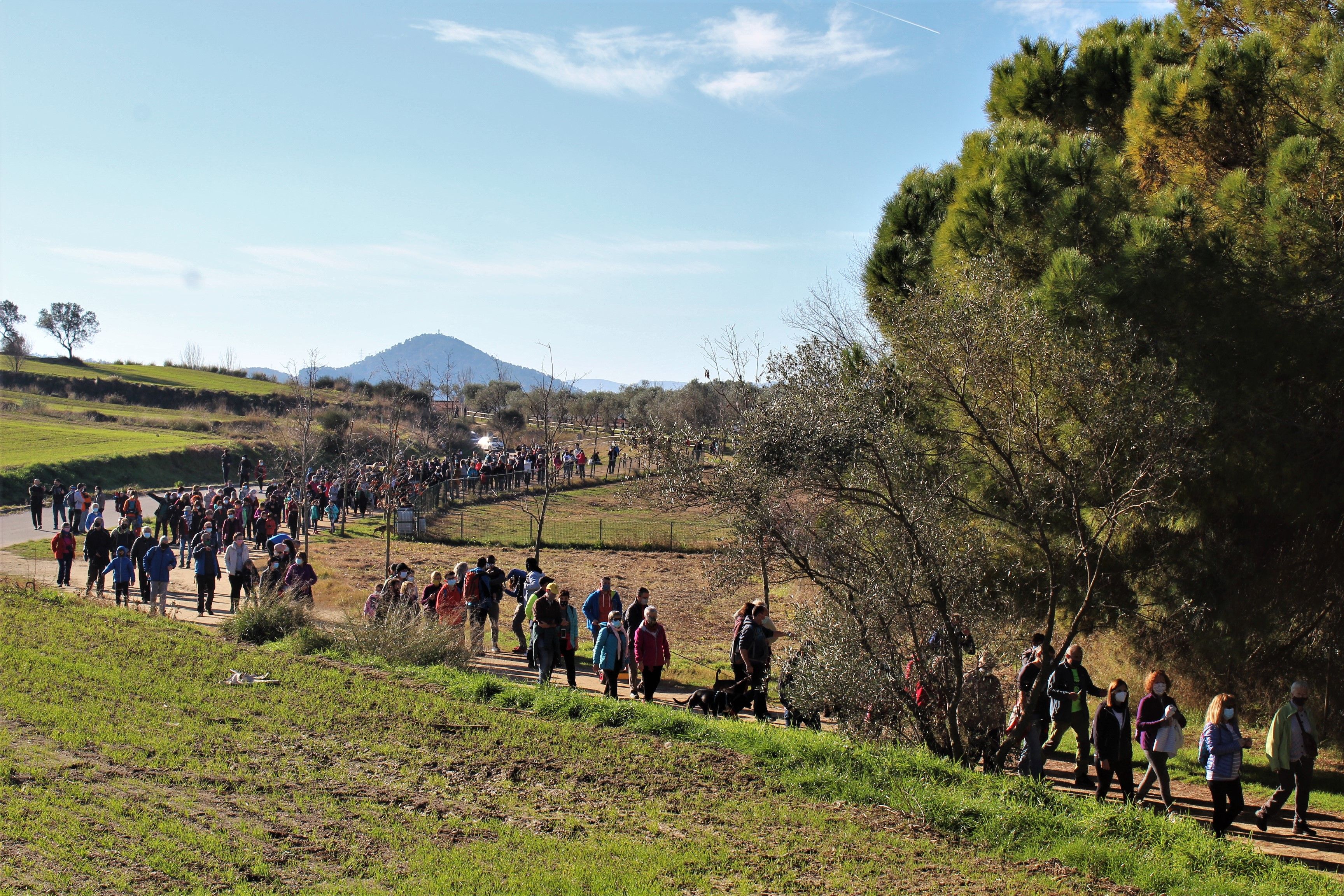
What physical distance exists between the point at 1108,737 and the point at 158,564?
1491cm

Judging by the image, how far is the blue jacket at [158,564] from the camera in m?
16.2

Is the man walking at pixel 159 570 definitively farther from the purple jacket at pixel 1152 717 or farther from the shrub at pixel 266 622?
the purple jacket at pixel 1152 717

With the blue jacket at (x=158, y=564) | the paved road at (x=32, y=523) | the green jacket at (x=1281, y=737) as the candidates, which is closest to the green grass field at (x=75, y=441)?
the paved road at (x=32, y=523)

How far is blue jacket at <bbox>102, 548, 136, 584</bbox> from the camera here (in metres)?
16.6

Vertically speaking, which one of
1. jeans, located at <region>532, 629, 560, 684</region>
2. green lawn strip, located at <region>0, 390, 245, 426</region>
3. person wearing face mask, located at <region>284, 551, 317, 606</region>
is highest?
green lawn strip, located at <region>0, 390, 245, 426</region>

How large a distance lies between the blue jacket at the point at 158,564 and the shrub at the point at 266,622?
8.07 feet

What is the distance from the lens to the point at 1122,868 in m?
6.99

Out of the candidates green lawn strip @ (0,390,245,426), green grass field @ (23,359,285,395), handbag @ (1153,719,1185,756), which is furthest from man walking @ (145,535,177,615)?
green grass field @ (23,359,285,395)

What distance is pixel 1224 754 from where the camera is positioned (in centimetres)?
833

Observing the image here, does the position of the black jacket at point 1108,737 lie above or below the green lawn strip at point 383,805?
above

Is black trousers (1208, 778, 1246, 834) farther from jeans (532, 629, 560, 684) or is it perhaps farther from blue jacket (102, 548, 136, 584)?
blue jacket (102, 548, 136, 584)

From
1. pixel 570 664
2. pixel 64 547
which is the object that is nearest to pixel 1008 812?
pixel 570 664

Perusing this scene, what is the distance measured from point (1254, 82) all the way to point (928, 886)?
10.3 m

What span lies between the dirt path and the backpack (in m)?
8.69
